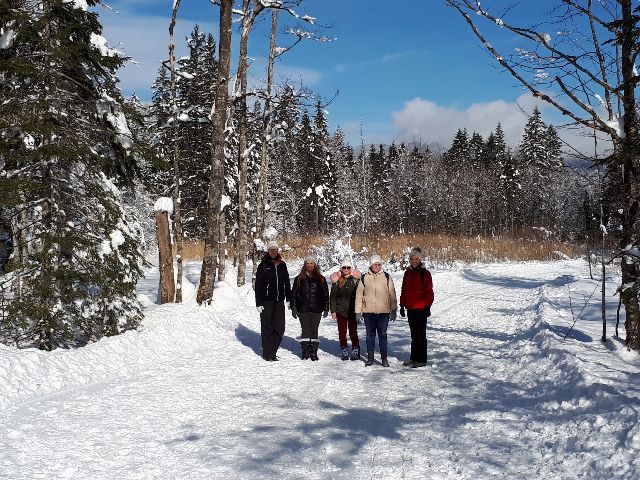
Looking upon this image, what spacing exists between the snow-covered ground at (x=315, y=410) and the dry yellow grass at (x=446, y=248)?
1883 centimetres

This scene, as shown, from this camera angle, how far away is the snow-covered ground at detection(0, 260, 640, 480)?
463 centimetres

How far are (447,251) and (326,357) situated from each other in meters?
23.0

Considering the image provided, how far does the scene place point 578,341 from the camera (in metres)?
9.01

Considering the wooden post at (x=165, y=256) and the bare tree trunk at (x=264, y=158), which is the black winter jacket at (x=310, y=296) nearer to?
the wooden post at (x=165, y=256)

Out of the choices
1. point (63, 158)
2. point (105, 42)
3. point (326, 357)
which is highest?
point (105, 42)

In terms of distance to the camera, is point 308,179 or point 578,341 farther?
point 308,179

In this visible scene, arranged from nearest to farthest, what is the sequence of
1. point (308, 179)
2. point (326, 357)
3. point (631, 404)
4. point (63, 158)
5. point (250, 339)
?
point (631, 404) → point (63, 158) → point (326, 357) → point (250, 339) → point (308, 179)

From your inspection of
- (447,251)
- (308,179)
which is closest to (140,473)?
(447,251)

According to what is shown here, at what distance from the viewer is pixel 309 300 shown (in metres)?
9.72

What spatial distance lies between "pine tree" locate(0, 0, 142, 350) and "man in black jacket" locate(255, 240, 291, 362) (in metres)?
2.43

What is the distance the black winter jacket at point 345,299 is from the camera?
380 inches

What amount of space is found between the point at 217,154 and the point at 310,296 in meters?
4.92

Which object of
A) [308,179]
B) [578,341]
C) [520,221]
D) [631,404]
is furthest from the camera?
[520,221]

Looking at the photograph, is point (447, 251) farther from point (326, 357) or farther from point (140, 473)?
point (140, 473)
